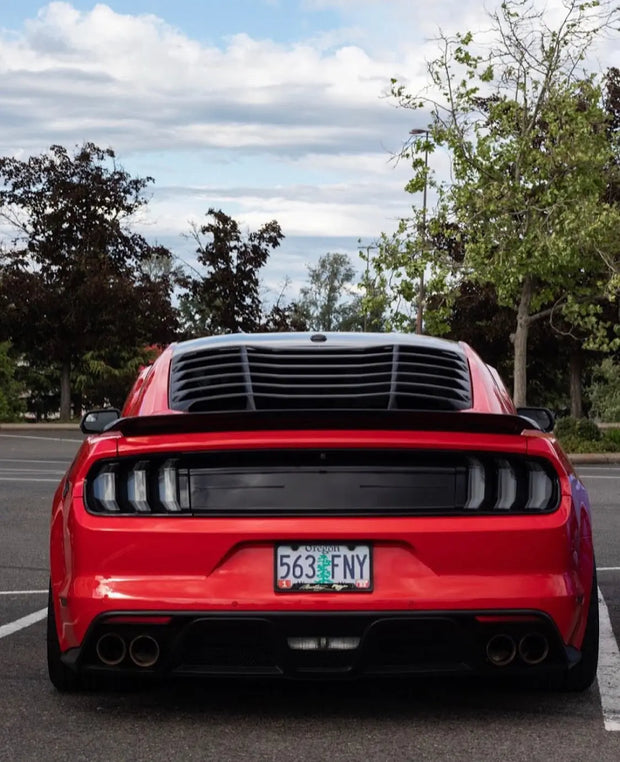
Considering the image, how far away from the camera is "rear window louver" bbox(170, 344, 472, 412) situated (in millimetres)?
6199

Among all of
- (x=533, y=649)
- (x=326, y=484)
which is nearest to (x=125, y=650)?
(x=326, y=484)

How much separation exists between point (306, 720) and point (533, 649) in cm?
86

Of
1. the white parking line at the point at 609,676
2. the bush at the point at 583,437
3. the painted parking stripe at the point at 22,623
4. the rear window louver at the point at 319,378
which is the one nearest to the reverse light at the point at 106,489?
the rear window louver at the point at 319,378

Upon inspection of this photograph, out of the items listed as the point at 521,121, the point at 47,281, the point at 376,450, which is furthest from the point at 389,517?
the point at 47,281

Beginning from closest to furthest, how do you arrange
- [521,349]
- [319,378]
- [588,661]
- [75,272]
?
[588,661] → [319,378] → [521,349] → [75,272]

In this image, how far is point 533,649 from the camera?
213 inches

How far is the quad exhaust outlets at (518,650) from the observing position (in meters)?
5.34

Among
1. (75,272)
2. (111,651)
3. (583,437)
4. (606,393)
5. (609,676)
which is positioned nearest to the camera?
(111,651)

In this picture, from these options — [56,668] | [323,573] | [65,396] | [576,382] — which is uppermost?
[323,573]

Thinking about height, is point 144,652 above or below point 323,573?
below

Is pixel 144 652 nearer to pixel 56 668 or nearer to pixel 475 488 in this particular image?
pixel 56 668

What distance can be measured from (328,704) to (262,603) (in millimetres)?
808

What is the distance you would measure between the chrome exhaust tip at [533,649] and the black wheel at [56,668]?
169 cm

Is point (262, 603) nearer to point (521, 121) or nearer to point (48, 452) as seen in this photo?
point (48, 452)
